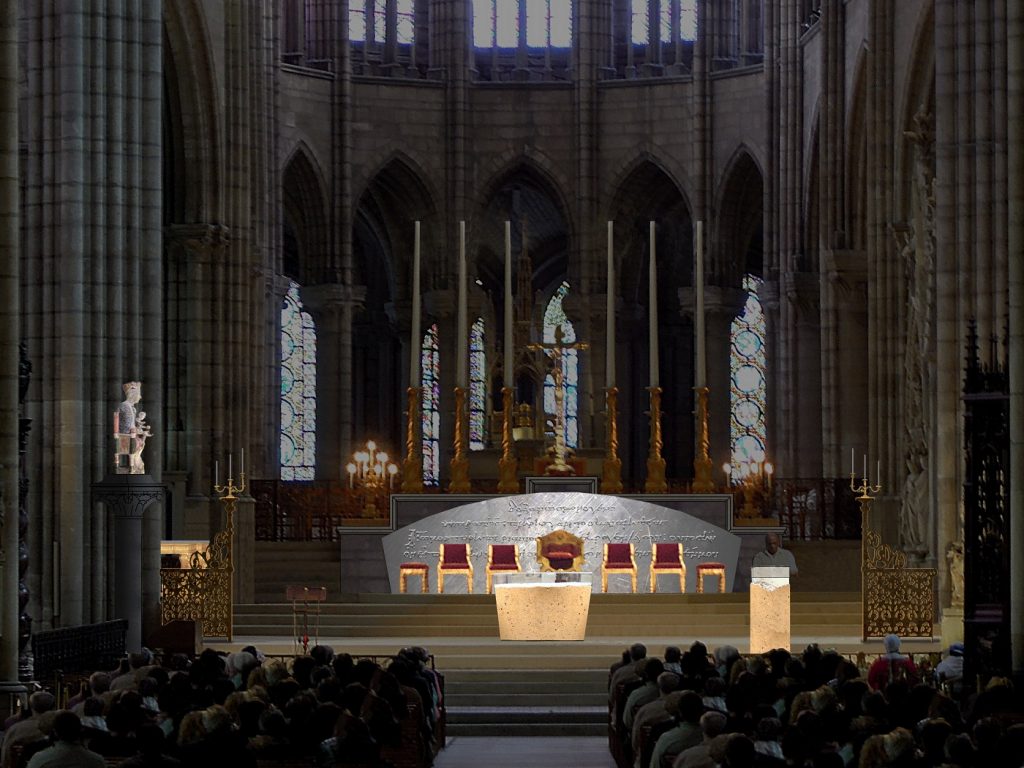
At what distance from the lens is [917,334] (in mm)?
29750

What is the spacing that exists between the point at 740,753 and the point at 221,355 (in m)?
25.0

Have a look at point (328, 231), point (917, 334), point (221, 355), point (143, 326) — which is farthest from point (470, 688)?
point (328, 231)

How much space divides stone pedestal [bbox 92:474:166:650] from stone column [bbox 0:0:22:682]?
4.98m

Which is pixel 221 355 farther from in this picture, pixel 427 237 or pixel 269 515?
pixel 427 237

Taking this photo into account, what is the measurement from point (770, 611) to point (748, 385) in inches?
986

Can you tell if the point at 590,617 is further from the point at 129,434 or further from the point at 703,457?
the point at 129,434

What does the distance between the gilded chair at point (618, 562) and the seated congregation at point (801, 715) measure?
35.7ft

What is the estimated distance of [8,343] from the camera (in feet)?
59.0

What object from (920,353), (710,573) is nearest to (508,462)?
(710,573)

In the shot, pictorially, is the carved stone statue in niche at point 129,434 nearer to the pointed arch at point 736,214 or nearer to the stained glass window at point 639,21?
the pointed arch at point 736,214

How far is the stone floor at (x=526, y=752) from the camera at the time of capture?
17.8m

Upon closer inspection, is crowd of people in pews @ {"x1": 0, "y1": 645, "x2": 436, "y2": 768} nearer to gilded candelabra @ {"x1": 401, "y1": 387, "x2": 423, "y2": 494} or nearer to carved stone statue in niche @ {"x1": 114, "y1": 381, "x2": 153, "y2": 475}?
carved stone statue in niche @ {"x1": 114, "y1": 381, "x2": 153, "y2": 475}

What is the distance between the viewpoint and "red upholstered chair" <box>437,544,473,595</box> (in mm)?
29531

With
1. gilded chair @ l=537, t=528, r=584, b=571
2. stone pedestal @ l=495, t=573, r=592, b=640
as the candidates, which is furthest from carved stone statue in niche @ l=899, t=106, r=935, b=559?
stone pedestal @ l=495, t=573, r=592, b=640
